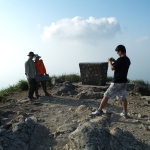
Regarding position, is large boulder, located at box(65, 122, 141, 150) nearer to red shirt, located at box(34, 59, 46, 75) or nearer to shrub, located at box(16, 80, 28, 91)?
red shirt, located at box(34, 59, 46, 75)

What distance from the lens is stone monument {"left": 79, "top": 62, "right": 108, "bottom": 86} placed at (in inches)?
371

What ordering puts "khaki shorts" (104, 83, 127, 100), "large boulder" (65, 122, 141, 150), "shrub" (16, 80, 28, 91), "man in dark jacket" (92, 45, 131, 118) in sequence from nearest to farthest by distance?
"large boulder" (65, 122, 141, 150) < "man in dark jacket" (92, 45, 131, 118) < "khaki shorts" (104, 83, 127, 100) < "shrub" (16, 80, 28, 91)

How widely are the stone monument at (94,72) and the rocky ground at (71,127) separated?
7.03 feet

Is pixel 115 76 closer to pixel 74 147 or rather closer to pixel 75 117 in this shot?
pixel 75 117

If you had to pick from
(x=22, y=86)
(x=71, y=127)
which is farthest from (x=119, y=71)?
(x=22, y=86)

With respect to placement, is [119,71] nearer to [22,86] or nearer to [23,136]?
[23,136]

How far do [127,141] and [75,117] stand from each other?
190 centimetres

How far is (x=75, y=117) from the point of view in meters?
5.36

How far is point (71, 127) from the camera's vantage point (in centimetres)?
450

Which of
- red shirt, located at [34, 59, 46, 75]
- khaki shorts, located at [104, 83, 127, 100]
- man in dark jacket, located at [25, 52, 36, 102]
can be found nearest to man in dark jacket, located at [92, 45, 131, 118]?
khaki shorts, located at [104, 83, 127, 100]

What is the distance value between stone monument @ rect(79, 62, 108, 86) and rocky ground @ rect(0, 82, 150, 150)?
7.03 ft

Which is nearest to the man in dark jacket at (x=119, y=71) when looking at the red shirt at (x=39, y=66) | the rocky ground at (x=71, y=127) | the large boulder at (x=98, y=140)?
the rocky ground at (x=71, y=127)

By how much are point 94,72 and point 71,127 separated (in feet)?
17.5

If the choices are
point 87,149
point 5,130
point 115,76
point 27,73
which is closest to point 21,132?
point 5,130
